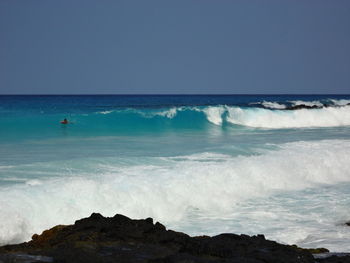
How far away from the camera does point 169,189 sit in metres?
9.66

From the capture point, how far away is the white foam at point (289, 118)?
109 feet

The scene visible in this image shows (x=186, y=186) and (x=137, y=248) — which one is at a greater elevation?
(x=137, y=248)

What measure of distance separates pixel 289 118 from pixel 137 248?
3301 cm

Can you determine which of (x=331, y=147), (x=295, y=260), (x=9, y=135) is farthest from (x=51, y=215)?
(x=9, y=135)

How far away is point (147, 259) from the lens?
12.7ft

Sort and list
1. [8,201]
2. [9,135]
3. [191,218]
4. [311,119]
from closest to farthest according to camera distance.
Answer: [8,201] → [191,218] → [9,135] → [311,119]

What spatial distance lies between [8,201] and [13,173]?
9.23 feet

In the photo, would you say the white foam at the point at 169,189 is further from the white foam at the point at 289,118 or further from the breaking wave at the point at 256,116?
the white foam at the point at 289,118

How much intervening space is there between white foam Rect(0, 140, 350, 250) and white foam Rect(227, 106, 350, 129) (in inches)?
753

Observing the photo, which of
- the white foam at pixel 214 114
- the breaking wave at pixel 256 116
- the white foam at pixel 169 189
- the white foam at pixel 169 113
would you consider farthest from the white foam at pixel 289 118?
the white foam at pixel 169 189

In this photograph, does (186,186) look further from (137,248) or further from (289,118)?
(289,118)

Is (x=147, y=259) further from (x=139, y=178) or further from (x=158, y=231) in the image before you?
(x=139, y=178)

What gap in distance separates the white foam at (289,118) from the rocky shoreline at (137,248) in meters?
27.6

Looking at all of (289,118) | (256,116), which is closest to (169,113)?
(256,116)
